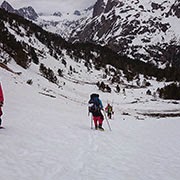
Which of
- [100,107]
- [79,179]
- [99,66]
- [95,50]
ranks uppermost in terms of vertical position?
[95,50]

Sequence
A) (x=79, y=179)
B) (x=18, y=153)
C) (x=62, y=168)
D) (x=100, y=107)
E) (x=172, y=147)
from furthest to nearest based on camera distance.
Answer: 1. (x=100, y=107)
2. (x=172, y=147)
3. (x=18, y=153)
4. (x=62, y=168)
5. (x=79, y=179)

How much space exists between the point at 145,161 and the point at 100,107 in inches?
213

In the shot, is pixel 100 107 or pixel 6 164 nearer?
pixel 6 164

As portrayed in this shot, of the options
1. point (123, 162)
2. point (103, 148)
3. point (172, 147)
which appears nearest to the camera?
point (123, 162)

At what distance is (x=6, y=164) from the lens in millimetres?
6082

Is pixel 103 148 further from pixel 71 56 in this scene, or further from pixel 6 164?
pixel 71 56

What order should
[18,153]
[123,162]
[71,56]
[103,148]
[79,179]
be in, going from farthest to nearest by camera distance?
1. [71,56]
2. [103,148]
3. [123,162]
4. [18,153]
5. [79,179]

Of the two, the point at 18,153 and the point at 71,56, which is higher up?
the point at 71,56

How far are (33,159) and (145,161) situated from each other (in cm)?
358

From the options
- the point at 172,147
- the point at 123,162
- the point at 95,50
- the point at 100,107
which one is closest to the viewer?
the point at 123,162

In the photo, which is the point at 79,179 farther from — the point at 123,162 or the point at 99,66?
the point at 99,66

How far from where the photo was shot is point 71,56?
436 ft

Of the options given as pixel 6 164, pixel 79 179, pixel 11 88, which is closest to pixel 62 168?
pixel 79 179

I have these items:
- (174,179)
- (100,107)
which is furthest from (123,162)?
(100,107)
